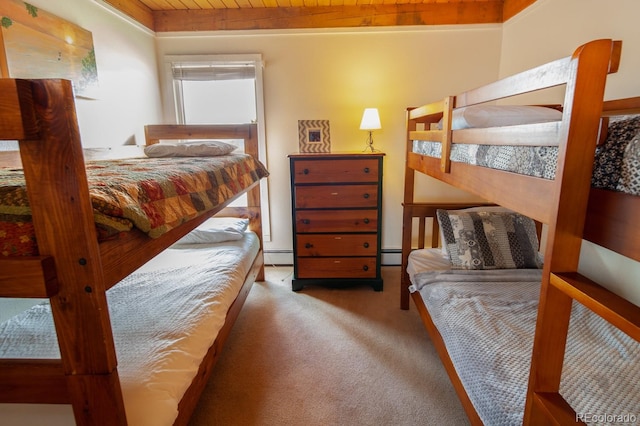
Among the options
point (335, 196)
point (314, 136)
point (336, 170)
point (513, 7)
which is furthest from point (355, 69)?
point (513, 7)

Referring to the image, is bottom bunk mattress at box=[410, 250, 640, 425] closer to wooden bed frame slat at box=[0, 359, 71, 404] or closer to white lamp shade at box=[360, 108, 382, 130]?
wooden bed frame slat at box=[0, 359, 71, 404]

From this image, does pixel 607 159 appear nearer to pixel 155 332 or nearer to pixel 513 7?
pixel 155 332

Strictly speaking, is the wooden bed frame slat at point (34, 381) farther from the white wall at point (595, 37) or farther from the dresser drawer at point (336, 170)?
the white wall at point (595, 37)

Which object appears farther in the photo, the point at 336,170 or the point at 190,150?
the point at 336,170

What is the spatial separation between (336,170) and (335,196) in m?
0.21

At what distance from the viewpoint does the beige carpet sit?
1.50 meters

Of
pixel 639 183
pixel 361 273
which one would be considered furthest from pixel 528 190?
pixel 361 273

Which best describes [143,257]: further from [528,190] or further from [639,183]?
[639,183]

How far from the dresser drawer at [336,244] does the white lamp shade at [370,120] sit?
922 millimetres

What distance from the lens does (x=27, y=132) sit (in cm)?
57

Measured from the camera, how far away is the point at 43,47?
5.72 feet

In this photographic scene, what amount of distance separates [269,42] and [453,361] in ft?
9.28

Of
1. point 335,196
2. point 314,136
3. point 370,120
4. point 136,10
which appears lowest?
point 335,196

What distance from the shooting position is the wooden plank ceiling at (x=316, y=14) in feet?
9.00
